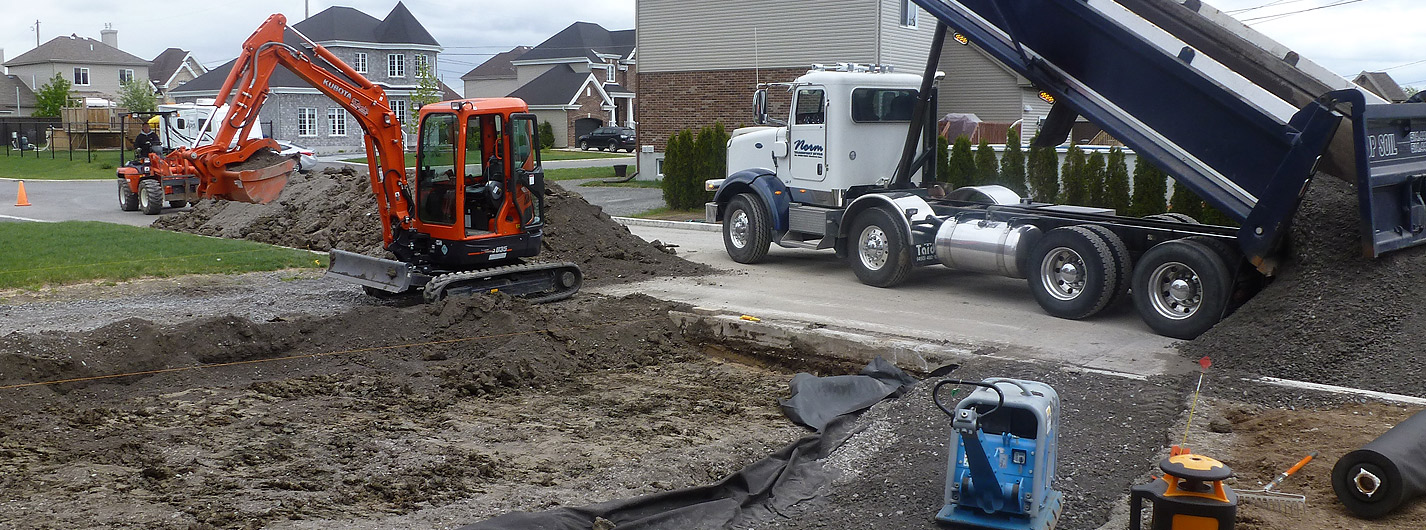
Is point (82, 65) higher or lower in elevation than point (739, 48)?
higher

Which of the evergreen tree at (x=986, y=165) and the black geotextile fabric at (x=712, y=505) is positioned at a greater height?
the evergreen tree at (x=986, y=165)

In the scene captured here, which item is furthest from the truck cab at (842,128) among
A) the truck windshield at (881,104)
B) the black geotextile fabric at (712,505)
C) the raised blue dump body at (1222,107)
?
the black geotextile fabric at (712,505)

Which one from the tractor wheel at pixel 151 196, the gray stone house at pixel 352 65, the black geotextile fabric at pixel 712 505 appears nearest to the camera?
the black geotextile fabric at pixel 712 505

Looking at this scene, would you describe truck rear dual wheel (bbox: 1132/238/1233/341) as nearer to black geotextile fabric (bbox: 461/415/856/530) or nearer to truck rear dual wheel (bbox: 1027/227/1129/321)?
truck rear dual wheel (bbox: 1027/227/1129/321)

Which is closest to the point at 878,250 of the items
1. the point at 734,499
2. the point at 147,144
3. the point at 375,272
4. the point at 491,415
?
the point at 375,272

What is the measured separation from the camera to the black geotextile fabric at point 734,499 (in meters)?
5.88

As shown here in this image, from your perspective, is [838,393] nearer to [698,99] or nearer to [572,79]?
[698,99]

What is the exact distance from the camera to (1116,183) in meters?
18.6

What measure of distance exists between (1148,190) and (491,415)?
13.2 m

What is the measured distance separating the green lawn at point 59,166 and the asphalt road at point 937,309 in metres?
30.4

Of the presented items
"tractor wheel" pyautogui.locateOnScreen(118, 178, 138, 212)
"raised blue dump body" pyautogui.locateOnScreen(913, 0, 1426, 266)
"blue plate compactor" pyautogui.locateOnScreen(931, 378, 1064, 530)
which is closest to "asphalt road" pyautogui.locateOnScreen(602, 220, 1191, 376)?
"raised blue dump body" pyautogui.locateOnScreen(913, 0, 1426, 266)

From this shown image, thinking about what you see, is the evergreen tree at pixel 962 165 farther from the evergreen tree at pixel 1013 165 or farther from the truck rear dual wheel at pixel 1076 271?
the truck rear dual wheel at pixel 1076 271

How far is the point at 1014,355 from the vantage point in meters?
9.96

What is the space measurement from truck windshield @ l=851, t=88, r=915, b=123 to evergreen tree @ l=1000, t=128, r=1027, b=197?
208 inches
